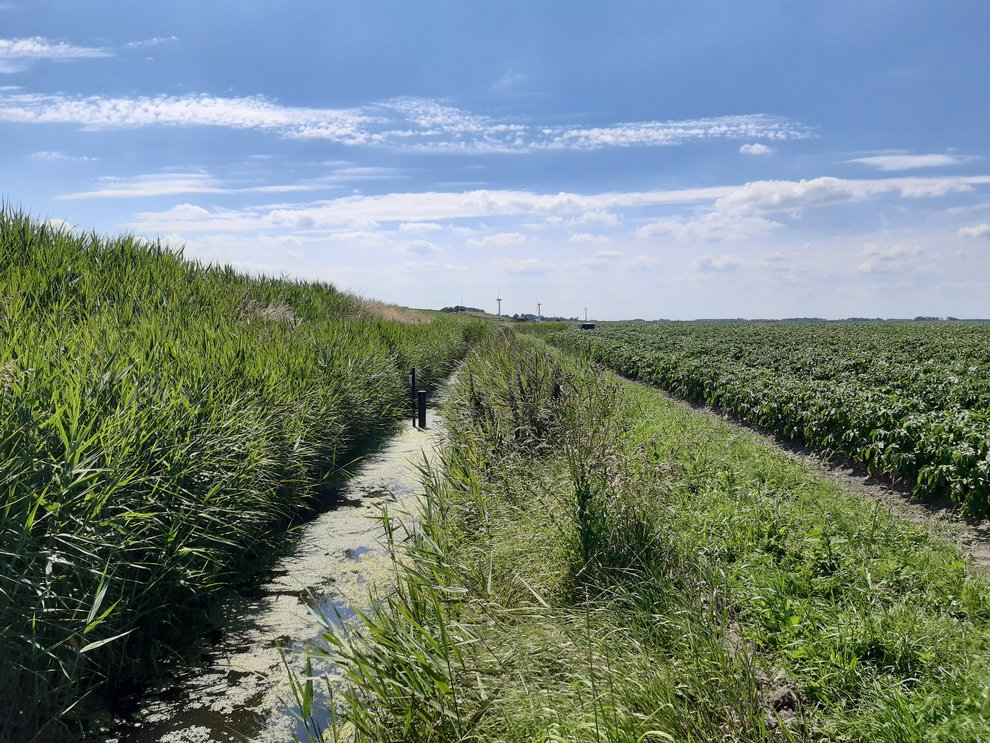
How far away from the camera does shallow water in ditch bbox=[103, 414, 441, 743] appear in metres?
Answer: 3.49

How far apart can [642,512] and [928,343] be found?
19998 millimetres

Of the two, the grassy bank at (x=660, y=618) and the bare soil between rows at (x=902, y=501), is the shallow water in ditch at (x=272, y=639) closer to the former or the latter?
the grassy bank at (x=660, y=618)

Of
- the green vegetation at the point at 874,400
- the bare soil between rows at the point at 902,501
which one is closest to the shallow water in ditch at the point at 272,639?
the bare soil between rows at the point at 902,501

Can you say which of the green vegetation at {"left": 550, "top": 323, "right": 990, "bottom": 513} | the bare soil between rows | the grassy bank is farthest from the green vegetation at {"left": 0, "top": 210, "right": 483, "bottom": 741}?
the green vegetation at {"left": 550, "top": 323, "right": 990, "bottom": 513}

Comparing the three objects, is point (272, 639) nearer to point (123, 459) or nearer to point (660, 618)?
point (123, 459)

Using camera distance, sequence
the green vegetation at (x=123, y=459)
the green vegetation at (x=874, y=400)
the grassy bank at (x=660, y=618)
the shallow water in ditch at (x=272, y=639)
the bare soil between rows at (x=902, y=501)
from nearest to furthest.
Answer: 1. the grassy bank at (x=660, y=618)
2. the green vegetation at (x=123, y=459)
3. the shallow water in ditch at (x=272, y=639)
4. the bare soil between rows at (x=902, y=501)
5. the green vegetation at (x=874, y=400)

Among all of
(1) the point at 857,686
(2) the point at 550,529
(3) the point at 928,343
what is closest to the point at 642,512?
(2) the point at 550,529

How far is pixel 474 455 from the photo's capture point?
6891 millimetres

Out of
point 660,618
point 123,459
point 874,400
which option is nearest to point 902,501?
point 874,400

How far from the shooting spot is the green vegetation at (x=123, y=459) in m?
3.19

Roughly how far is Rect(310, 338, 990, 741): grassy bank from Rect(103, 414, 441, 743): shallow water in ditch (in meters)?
0.41

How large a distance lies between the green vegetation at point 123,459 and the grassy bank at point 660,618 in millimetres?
1315

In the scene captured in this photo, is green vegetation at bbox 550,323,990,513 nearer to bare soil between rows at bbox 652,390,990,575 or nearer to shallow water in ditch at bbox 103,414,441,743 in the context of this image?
bare soil between rows at bbox 652,390,990,575

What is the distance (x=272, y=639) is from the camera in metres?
4.42
